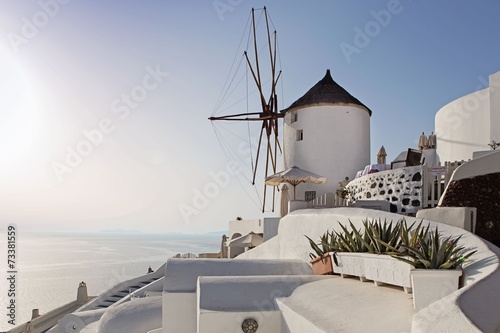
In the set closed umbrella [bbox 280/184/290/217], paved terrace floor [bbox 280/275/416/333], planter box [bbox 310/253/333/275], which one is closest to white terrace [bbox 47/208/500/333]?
paved terrace floor [bbox 280/275/416/333]

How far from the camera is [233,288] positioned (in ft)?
22.2

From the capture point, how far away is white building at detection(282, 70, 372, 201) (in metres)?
21.0

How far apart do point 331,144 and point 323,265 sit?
13630 mm

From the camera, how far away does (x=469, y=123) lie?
1506 cm

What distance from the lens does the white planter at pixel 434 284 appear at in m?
4.62

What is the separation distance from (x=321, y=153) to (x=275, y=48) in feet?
22.5

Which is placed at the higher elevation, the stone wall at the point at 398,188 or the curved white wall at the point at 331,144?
the curved white wall at the point at 331,144

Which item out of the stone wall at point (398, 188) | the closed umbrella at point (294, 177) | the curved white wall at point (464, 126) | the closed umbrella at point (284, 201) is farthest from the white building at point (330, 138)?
the closed umbrella at point (284, 201)

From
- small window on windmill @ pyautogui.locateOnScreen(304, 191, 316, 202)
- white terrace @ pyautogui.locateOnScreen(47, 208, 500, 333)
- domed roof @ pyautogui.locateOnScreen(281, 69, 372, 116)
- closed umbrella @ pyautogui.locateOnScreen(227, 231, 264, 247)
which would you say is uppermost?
domed roof @ pyautogui.locateOnScreen(281, 69, 372, 116)

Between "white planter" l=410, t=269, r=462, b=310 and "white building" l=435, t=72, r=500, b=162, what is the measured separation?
10.6 m

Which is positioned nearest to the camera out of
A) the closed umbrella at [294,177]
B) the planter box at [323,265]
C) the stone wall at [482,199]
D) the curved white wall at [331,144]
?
the planter box at [323,265]

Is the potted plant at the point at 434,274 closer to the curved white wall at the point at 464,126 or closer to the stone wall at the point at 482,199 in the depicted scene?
the stone wall at the point at 482,199

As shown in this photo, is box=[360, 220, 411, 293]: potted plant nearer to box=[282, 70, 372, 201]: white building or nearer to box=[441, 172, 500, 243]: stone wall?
box=[441, 172, 500, 243]: stone wall

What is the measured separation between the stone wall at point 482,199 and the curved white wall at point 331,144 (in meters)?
11.6
